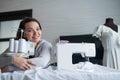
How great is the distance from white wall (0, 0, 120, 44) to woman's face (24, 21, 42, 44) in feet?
5.84

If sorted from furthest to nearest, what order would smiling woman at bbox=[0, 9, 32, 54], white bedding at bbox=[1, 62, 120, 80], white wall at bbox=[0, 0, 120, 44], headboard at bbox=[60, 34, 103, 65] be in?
smiling woman at bbox=[0, 9, 32, 54]
white wall at bbox=[0, 0, 120, 44]
headboard at bbox=[60, 34, 103, 65]
white bedding at bbox=[1, 62, 120, 80]

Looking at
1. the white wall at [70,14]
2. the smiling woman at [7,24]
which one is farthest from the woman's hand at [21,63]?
the smiling woman at [7,24]

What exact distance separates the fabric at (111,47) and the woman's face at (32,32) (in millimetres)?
1179

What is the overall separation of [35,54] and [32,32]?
167mm

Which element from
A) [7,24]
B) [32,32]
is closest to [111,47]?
[32,32]

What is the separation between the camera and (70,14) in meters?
3.29

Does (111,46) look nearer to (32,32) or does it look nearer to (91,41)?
(91,41)

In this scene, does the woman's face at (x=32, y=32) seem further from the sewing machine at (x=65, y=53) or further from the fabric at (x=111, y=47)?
the fabric at (x=111, y=47)

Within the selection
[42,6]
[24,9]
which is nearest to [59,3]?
[42,6]

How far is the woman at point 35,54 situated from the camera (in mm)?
1054

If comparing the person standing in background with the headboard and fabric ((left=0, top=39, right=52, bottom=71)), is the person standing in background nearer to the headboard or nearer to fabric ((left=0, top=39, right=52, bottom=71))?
the headboard

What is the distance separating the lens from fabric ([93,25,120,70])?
2.34 m

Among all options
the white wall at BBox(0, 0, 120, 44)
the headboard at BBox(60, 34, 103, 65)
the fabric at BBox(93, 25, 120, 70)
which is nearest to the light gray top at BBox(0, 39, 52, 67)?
the headboard at BBox(60, 34, 103, 65)

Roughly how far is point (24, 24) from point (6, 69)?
448 mm
